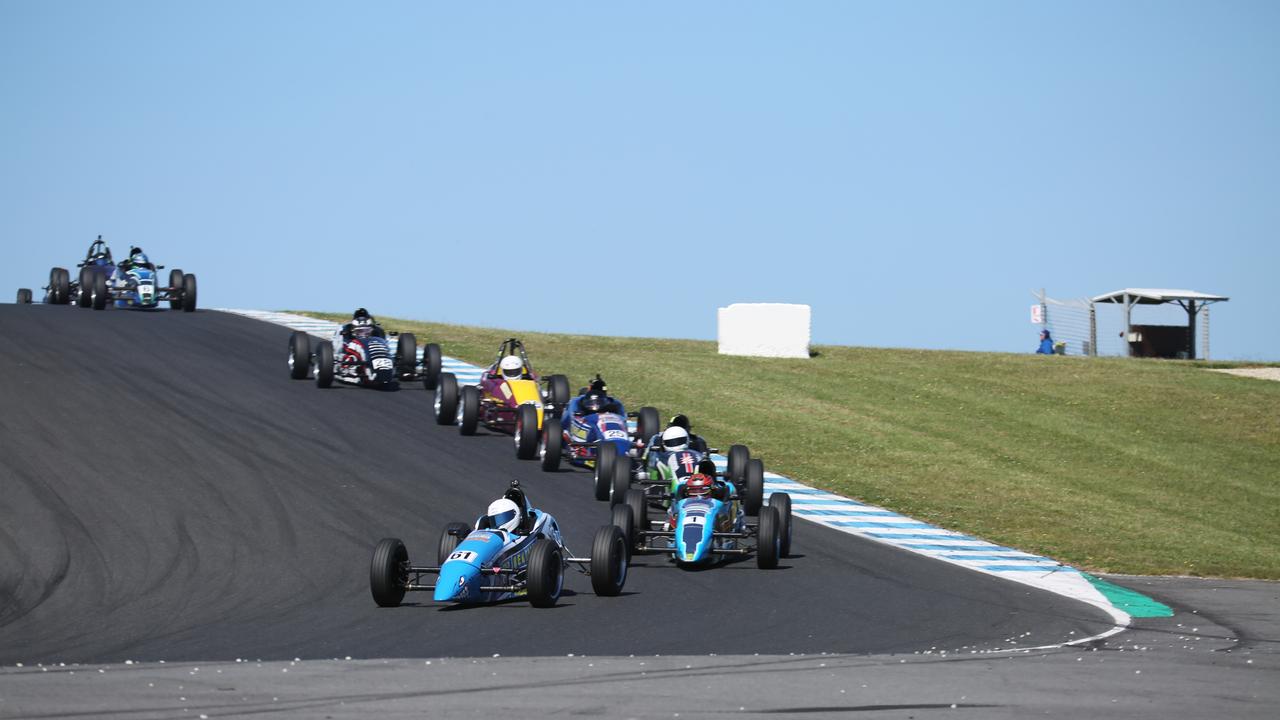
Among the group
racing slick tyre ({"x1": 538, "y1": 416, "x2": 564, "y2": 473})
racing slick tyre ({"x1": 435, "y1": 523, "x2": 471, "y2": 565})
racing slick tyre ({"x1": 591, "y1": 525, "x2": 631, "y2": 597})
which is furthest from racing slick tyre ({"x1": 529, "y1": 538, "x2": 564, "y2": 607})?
racing slick tyre ({"x1": 538, "y1": 416, "x2": 564, "y2": 473})

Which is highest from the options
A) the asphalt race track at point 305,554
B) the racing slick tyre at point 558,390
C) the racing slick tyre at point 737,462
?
the racing slick tyre at point 558,390

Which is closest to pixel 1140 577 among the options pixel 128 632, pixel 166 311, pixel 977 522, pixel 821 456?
pixel 977 522

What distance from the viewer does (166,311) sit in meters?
40.4

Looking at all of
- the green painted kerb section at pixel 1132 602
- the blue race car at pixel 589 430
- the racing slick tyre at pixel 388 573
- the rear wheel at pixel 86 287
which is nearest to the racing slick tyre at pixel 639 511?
the racing slick tyre at pixel 388 573

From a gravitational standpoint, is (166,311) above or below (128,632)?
above

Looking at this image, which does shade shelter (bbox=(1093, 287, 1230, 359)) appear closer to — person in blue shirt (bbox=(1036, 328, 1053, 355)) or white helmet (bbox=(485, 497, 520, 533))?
person in blue shirt (bbox=(1036, 328, 1053, 355))

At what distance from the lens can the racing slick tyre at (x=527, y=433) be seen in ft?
83.5

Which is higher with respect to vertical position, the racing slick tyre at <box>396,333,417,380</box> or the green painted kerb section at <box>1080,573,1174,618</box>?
the racing slick tyre at <box>396,333,417,380</box>

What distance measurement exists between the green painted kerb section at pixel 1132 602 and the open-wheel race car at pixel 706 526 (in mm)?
4039

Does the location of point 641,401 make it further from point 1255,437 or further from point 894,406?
point 1255,437

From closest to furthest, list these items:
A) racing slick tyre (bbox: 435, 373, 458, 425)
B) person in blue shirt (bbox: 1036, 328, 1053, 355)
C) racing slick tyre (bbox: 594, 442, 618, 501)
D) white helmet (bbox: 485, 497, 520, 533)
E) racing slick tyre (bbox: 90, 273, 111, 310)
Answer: white helmet (bbox: 485, 497, 520, 533)
racing slick tyre (bbox: 594, 442, 618, 501)
racing slick tyre (bbox: 435, 373, 458, 425)
racing slick tyre (bbox: 90, 273, 111, 310)
person in blue shirt (bbox: 1036, 328, 1053, 355)

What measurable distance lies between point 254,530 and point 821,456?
12558mm

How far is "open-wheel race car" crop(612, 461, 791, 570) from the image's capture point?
18.2m

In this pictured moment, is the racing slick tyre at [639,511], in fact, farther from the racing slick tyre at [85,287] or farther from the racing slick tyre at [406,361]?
the racing slick tyre at [85,287]
